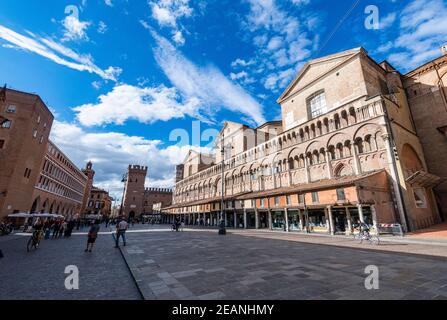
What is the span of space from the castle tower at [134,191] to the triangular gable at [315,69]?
6269 cm

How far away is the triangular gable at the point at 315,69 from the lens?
27.0 meters

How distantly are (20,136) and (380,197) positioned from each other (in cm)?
4305

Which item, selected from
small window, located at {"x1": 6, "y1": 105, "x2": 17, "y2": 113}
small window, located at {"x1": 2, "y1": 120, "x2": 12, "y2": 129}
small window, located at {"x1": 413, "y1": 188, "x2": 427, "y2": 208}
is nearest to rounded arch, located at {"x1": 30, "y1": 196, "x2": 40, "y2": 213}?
small window, located at {"x1": 2, "y1": 120, "x2": 12, "y2": 129}

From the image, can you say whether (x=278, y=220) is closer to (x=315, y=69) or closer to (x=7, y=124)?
(x=315, y=69)

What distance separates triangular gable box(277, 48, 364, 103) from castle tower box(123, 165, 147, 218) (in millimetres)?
62687

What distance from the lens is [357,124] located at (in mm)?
22875

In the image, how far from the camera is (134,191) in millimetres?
78625

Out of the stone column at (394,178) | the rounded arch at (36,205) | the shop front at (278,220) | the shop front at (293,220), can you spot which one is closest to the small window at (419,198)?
the stone column at (394,178)

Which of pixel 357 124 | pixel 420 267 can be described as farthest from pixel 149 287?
pixel 357 124

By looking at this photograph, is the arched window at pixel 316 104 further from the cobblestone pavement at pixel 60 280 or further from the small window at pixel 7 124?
the small window at pixel 7 124

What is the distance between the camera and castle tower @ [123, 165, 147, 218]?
77.1 m

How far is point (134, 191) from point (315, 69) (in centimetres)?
7088
